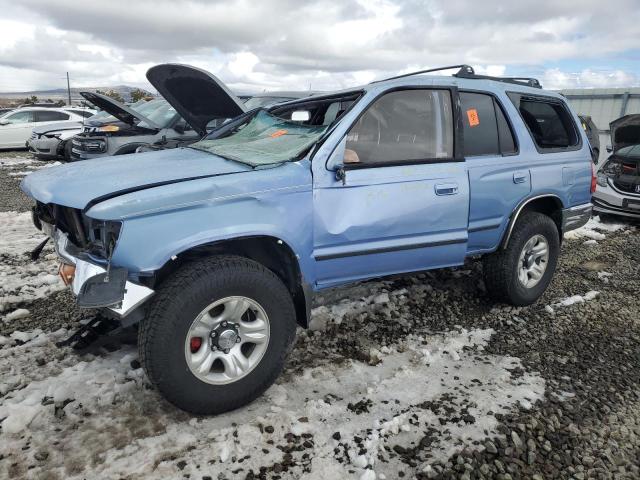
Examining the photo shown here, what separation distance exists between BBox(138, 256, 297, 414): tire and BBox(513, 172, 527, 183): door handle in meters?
2.16

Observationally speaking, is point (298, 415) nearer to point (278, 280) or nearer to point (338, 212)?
point (278, 280)

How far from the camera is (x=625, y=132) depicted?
848 centimetres

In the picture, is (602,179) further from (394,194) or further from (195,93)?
(195,93)

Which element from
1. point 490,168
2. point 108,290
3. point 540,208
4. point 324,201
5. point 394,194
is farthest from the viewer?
point 540,208

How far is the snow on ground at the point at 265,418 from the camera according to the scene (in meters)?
2.29

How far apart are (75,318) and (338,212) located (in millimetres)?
2265

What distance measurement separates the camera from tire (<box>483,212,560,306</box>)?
3945 millimetres

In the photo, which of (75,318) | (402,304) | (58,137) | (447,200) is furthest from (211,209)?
(58,137)

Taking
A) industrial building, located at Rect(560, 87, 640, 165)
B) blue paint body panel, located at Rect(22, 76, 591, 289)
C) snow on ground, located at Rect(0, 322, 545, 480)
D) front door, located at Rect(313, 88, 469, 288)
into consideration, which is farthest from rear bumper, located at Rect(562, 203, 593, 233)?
industrial building, located at Rect(560, 87, 640, 165)

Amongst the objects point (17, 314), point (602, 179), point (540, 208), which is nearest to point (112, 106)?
point (17, 314)

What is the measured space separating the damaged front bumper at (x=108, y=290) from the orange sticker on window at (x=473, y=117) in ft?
8.56

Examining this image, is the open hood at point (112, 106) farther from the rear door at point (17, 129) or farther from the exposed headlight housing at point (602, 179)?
the rear door at point (17, 129)

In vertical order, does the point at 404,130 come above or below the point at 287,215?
above

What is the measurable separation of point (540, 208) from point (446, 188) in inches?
58.3
